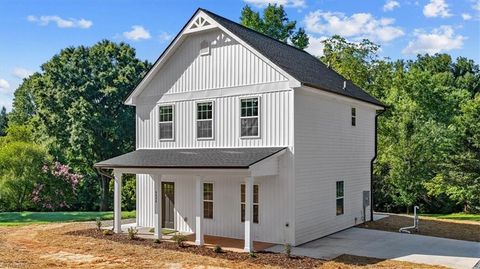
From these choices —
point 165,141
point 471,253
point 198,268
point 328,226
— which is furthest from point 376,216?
point 198,268

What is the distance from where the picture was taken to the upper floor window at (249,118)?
16.0 meters

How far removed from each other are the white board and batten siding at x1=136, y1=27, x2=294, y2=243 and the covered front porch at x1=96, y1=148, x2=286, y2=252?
0.05 meters

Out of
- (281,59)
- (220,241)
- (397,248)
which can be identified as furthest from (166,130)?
(397,248)

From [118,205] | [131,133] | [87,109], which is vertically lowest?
[118,205]

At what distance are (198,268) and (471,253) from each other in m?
9.23

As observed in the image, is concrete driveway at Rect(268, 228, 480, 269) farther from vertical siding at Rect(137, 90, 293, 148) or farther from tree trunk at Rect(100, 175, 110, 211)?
tree trunk at Rect(100, 175, 110, 211)

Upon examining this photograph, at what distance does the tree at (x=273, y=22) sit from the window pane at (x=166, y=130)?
85.0 feet

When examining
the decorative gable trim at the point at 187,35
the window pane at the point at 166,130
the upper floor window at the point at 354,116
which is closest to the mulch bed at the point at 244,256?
the window pane at the point at 166,130

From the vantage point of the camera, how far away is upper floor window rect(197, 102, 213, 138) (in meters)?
17.3

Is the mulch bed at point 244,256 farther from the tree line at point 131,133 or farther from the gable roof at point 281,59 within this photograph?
the tree line at point 131,133

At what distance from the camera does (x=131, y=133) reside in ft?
115

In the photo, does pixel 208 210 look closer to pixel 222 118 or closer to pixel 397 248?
pixel 222 118

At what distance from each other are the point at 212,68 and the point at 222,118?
2.14 meters

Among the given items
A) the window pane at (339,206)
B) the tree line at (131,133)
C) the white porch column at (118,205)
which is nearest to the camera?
the white porch column at (118,205)
